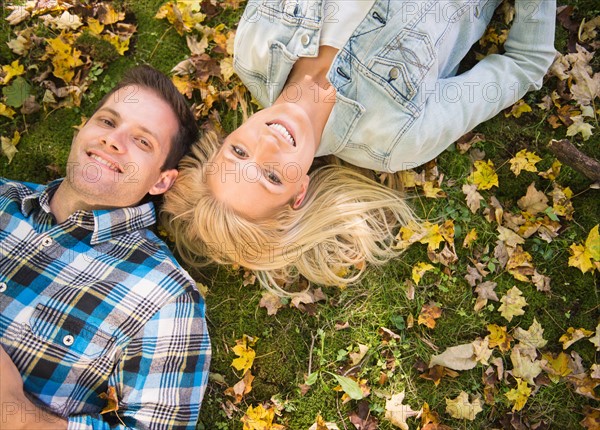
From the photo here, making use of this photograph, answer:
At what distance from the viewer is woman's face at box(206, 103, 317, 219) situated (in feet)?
11.5

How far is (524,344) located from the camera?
3951 mm

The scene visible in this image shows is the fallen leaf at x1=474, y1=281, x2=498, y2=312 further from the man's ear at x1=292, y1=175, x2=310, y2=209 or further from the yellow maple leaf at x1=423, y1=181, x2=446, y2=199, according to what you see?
the man's ear at x1=292, y1=175, x2=310, y2=209

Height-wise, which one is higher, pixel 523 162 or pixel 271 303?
pixel 523 162

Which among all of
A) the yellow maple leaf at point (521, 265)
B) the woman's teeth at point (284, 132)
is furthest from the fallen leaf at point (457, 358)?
the woman's teeth at point (284, 132)

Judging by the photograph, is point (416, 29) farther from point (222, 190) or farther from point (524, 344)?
point (524, 344)

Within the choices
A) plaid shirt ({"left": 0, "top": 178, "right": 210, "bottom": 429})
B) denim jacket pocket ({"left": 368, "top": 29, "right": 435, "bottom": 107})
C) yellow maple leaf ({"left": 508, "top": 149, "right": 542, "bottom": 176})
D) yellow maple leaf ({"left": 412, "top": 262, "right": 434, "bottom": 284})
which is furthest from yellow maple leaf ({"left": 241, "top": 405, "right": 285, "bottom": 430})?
yellow maple leaf ({"left": 508, "top": 149, "right": 542, "bottom": 176})

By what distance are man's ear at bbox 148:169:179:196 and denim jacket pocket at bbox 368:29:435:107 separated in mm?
1678

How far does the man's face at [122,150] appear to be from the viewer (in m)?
3.50

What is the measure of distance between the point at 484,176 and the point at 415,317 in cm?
127

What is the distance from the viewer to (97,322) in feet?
11.3

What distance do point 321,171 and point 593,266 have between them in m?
2.24

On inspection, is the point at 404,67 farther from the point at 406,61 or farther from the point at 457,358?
the point at 457,358

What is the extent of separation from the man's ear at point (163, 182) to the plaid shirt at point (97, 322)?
272 mm

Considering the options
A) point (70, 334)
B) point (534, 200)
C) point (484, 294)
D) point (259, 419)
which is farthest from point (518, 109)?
point (70, 334)
